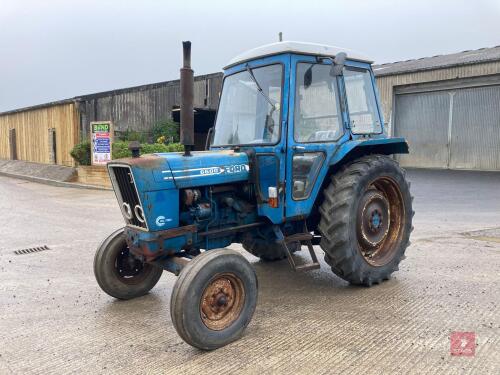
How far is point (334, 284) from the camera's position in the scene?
15.5 feet

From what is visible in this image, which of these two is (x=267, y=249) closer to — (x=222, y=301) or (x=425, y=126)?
(x=222, y=301)

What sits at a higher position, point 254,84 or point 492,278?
point 254,84

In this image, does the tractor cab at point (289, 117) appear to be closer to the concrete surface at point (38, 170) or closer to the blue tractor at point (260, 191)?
the blue tractor at point (260, 191)

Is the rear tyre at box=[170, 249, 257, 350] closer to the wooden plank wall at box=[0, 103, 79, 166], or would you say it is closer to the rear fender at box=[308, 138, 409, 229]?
the rear fender at box=[308, 138, 409, 229]

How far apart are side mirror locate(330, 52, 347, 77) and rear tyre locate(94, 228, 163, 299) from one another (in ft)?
8.28

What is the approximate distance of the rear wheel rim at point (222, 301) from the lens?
3.36m

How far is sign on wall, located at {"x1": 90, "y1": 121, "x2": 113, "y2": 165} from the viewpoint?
1555cm

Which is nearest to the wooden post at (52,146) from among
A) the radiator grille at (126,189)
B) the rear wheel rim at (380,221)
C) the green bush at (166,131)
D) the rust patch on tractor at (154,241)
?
the green bush at (166,131)

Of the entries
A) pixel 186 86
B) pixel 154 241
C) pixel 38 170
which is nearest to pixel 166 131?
pixel 38 170

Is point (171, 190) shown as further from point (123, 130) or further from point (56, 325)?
point (123, 130)

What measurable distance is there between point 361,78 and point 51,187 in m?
14.5

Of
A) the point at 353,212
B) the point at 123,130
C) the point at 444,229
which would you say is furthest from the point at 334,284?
the point at 123,130

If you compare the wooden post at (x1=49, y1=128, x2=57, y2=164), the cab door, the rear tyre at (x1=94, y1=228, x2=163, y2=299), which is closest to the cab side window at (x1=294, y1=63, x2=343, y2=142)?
the cab door

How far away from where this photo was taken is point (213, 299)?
11.2 feet
